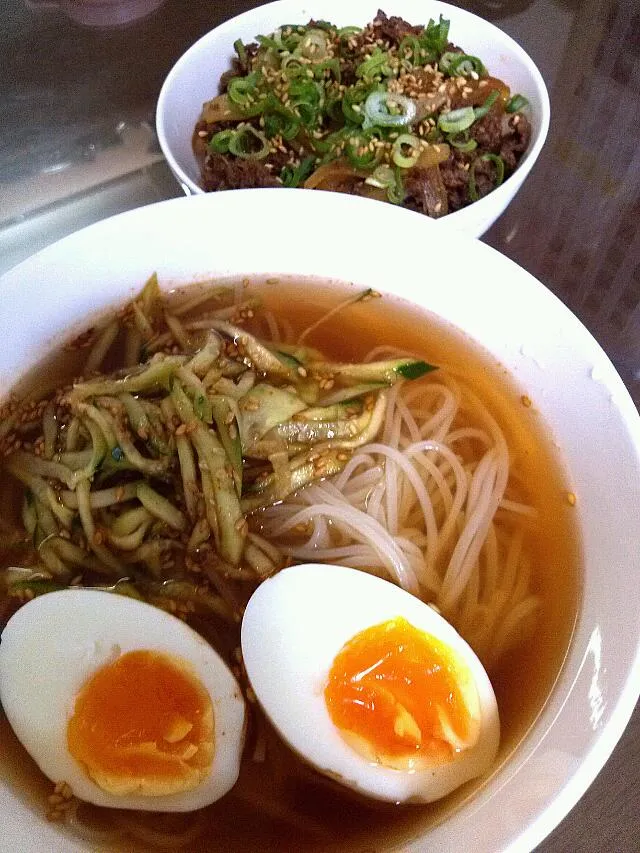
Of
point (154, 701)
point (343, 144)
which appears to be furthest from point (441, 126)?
point (154, 701)

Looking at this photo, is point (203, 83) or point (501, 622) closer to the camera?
point (501, 622)

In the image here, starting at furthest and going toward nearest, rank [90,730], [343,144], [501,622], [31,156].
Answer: [31,156]
[343,144]
[501,622]
[90,730]

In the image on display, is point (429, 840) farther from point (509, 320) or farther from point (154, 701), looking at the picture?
point (509, 320)

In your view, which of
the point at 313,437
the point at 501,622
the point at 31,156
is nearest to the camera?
the point at 501,622

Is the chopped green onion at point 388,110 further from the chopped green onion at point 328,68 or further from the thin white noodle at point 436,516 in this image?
the thin white noodle at point 436,516

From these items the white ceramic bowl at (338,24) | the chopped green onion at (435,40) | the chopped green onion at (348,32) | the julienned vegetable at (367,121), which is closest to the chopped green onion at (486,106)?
the julienned vegetable at (367,121)

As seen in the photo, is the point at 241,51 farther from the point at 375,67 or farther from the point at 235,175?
the point at 235,175
